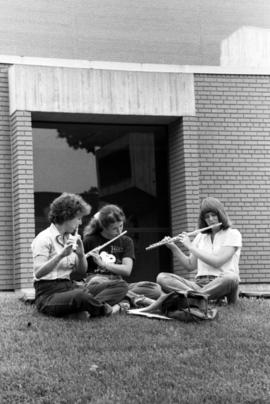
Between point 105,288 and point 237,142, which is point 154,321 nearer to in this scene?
point 105,288

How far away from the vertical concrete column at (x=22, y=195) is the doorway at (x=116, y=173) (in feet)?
1.95

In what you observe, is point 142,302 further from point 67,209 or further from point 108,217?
point 67,209

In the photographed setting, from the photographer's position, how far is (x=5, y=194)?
39.7 ft

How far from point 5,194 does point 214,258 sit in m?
4.51

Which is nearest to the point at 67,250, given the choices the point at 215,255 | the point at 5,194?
the point at 215,255

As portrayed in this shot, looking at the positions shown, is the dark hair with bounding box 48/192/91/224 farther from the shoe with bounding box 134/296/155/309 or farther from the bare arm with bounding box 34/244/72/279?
the shoe with bounding box 134/296/155/309

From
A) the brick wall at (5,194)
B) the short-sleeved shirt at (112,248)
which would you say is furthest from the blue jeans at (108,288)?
the brick wall at (5,194)

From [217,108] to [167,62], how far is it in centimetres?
111

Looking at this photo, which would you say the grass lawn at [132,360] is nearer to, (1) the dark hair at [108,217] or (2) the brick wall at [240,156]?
(1) the dark hair at [108,217]

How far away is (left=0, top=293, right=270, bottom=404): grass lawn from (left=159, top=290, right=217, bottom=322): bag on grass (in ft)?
0.31

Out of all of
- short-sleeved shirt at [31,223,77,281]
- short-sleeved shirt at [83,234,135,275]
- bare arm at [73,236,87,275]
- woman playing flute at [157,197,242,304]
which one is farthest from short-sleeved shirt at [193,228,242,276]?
short-sleeved shirt at [31,223,77,281]

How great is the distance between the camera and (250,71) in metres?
13.3

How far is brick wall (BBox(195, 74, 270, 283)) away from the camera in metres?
12.9

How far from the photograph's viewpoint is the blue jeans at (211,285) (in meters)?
8.46
